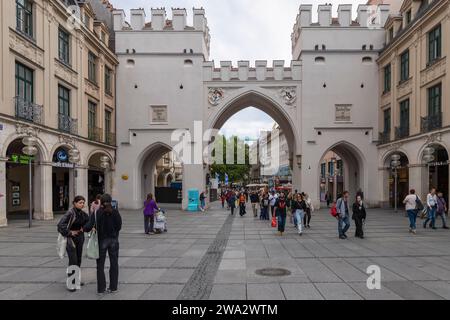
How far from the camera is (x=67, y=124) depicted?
2327cm

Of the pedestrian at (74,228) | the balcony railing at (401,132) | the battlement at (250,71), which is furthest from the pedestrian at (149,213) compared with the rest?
the balcony railing at (401,132)

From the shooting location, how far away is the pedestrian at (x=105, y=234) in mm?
6719

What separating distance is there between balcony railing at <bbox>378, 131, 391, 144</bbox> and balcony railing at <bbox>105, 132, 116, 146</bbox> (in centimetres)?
2036

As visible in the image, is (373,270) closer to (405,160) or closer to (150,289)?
(150,289)

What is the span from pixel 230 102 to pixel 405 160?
46.5 ft

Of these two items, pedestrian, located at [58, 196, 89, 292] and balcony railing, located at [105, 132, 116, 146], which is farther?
balcony railing, located at [105, 132, 116, 146]

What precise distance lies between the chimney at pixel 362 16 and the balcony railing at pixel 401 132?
9125 mm

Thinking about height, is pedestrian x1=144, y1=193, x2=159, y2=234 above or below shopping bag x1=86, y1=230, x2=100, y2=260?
below

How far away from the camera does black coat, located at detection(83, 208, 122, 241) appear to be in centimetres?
672

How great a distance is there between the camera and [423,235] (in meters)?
14.5

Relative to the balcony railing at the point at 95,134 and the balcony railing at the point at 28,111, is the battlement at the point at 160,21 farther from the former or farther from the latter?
the balcony railing at the point at 28,111

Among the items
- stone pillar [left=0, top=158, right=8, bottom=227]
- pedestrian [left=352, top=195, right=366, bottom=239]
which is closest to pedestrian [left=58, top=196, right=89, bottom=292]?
pedestrian [left=352, top=195, right=366, bottom=239]

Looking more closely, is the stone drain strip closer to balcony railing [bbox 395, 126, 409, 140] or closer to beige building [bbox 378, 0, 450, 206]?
beige building [bbox 378, 0, 450, 206]

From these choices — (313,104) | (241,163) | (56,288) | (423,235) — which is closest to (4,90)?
(56,288)
